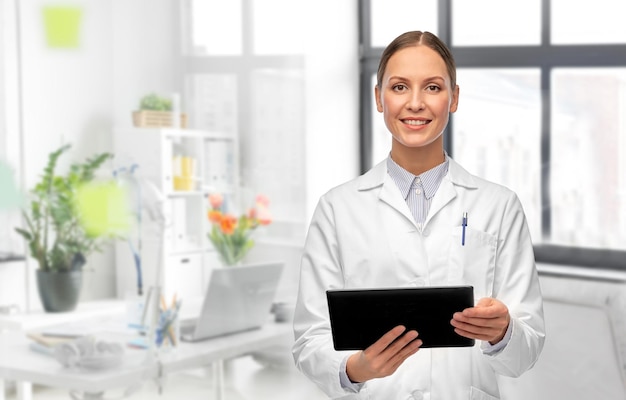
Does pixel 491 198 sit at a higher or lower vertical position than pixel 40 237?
higher

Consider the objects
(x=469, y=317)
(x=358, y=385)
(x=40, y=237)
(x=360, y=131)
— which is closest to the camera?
(x=469, y=317)

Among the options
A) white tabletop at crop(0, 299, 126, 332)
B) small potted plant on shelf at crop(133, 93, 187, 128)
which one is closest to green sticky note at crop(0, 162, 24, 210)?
white tabletop at crop(0, 299, 126, 332)

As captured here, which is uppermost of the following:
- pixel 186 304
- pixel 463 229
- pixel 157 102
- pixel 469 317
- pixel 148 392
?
pixel 157 102

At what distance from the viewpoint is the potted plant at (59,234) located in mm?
2850

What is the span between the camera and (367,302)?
125 centimetres

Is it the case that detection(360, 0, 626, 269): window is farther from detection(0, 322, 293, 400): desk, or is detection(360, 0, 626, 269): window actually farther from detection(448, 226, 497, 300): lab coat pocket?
detection(448, 226, 497, 300): lab coat pocket

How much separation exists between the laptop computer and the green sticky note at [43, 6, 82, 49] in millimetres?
1093

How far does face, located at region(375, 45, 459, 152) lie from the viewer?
1351 millimetres

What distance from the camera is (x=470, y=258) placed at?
1.36 m

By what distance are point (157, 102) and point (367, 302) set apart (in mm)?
2167

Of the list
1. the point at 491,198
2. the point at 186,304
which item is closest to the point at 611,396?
the point at 186,304

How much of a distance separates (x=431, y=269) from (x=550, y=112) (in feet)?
9.19

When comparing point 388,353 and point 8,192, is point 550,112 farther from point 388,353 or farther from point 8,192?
point 388,353

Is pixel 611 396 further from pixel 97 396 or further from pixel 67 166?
pixel 67 166
